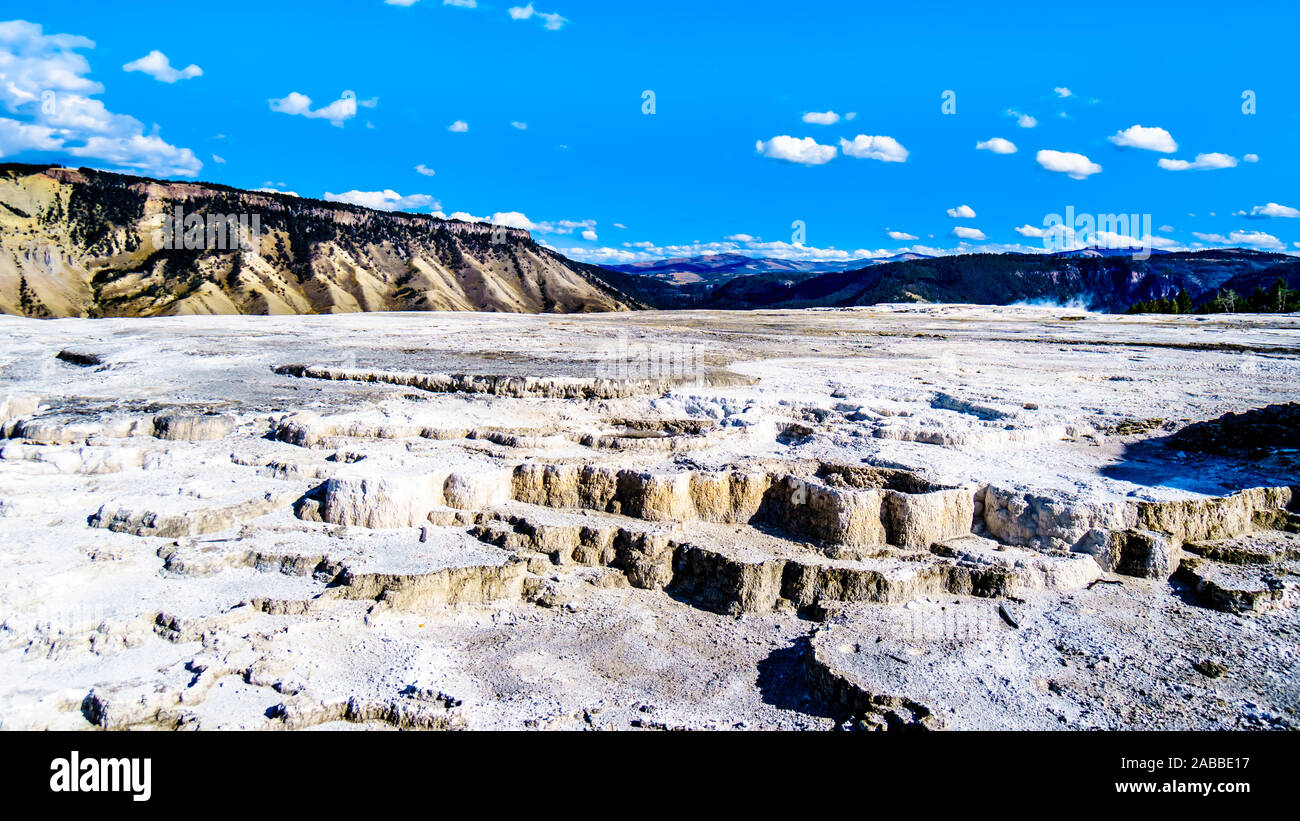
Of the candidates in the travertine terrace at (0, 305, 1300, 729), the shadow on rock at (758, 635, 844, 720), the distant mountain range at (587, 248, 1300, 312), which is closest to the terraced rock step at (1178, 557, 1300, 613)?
the travertine terrace at (0, 305, 1300, 729)

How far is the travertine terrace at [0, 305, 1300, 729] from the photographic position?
377cm

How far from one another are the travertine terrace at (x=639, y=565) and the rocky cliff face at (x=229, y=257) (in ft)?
193

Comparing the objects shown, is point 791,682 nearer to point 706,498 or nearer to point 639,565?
point 639,565

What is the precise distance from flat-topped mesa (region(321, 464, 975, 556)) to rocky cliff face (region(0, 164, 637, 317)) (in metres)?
60.1

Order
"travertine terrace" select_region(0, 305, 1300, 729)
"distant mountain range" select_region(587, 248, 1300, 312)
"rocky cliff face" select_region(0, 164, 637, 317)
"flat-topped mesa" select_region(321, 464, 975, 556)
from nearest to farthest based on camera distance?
"travertine terrace" select_region(0, 305, 1300, 729) → "flat-topped mesa" select_region(321, 464, 975, 556) → "rocky cliff face" select_region(0, 164, 637, 317) → "distant mountain range" select_region(587, 248, 1300, 312)

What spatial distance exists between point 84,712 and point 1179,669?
5.50 m

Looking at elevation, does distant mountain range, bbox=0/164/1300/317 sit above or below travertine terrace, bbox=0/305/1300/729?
above

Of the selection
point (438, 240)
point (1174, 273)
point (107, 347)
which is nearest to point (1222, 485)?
point (107, 347)

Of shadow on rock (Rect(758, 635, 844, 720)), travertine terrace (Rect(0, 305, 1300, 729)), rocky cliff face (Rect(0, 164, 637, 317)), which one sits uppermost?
rocky cliff face (Rect(0, 164, 637, 317))

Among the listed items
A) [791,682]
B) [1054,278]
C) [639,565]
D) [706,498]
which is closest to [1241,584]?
[791,682]

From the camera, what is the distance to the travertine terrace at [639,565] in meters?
3.77

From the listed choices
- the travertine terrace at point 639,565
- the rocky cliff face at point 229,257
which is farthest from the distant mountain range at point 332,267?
the travertine terrace at point 639,565

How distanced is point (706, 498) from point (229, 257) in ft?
246

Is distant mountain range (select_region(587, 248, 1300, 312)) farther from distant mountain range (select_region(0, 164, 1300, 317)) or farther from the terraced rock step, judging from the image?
the terraced rock step
